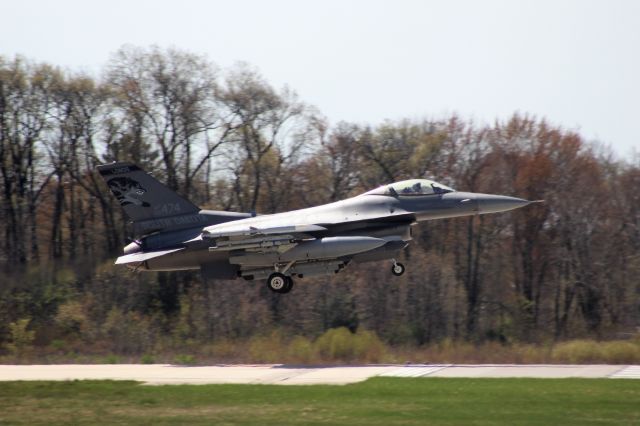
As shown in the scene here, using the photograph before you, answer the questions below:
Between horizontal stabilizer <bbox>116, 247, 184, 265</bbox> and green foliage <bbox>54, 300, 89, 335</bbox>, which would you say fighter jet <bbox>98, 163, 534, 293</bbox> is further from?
green foliage <bbox>54, 300, 89, 335</bbox>

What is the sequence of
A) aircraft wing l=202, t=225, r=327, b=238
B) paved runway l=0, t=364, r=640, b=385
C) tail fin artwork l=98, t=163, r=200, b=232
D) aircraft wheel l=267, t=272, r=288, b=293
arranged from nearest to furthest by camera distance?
paved runway l=0, t=364, r=640, b=385 < aircraft wing l=202, t=225, r=327, b=238 < aircraft wheel l=267, t=272, r=288, b=293 < tail fin artwork l=98, t=163, r=200, b=232

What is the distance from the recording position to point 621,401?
1952 centimetres

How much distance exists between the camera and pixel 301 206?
48.3m

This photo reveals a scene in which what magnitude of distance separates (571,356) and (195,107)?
25.7 metres

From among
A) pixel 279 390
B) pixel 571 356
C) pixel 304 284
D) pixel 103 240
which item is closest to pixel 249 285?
pixel 304 284

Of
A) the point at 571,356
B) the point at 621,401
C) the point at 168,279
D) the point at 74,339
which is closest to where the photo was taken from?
the point at 621,401

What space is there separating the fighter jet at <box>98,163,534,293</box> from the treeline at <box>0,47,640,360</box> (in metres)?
11.0

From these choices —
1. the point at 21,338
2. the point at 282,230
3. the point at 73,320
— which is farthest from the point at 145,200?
the point at 73,320

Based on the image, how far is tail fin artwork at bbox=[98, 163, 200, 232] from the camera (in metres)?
27.7

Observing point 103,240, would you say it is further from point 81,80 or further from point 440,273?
point 440,273

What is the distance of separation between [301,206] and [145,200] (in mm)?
20933

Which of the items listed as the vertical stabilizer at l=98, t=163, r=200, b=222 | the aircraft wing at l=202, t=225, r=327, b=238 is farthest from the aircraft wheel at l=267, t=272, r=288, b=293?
the vertical stabilizer at l=98, t=163, r=200, b=222

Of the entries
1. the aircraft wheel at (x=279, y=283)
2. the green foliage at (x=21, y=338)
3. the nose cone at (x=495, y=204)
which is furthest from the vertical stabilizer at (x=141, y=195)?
the green foliage at (x=21, y=338)

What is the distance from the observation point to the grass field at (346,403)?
18000 mm
